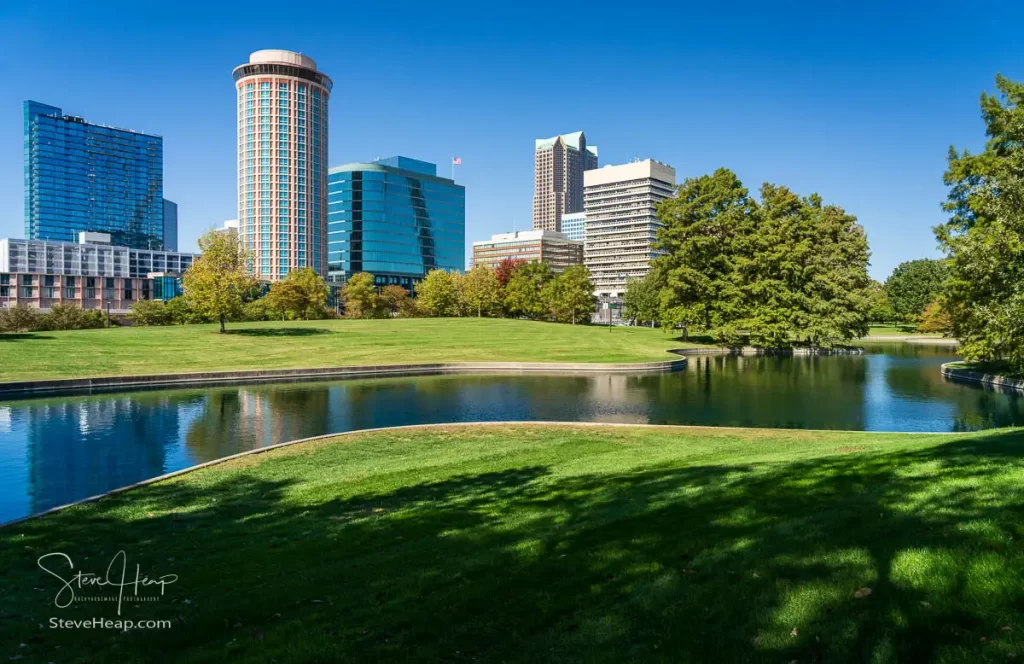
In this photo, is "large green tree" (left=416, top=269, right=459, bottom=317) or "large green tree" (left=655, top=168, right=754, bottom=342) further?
"large green tree" (left=416, top=269, right=459, bottom=317)

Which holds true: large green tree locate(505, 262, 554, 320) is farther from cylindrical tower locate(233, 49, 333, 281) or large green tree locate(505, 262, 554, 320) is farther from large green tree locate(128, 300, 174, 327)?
cylindrical tower locate(233, 49, 333, 281)

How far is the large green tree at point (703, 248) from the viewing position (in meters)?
69.1

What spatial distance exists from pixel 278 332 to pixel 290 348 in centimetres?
1248

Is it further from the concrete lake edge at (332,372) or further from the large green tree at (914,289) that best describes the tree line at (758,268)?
the large green tree at (914,289)

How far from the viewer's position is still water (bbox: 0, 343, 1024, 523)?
19.2m

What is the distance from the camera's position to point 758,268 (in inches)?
2687

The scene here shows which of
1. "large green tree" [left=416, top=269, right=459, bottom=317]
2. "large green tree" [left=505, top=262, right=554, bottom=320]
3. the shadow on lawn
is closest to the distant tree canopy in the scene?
"large green tree" [left=505, top=262, right=554, bottom=320]

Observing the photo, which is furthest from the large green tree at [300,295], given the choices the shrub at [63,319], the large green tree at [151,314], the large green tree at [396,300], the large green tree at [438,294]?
the shrub at [63,319]

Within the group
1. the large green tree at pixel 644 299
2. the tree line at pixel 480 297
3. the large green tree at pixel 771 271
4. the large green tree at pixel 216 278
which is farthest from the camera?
the tree line at pixel 480 297

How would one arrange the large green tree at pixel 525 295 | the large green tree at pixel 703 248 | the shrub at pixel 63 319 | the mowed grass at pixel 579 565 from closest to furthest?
1. the mowed grass at pixel 579 565
2. the large green tree at pixel 703 248
3. the shrub at pixel 63 319
4. the large green tree at pixel 525 295

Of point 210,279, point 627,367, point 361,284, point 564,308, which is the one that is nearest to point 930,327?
point 564,308

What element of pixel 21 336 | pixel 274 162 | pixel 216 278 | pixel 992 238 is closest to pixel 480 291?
pixel 216 278

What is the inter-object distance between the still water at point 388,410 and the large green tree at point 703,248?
80.9 ft

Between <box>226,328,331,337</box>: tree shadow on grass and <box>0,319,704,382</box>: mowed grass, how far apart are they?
0.10 meters
